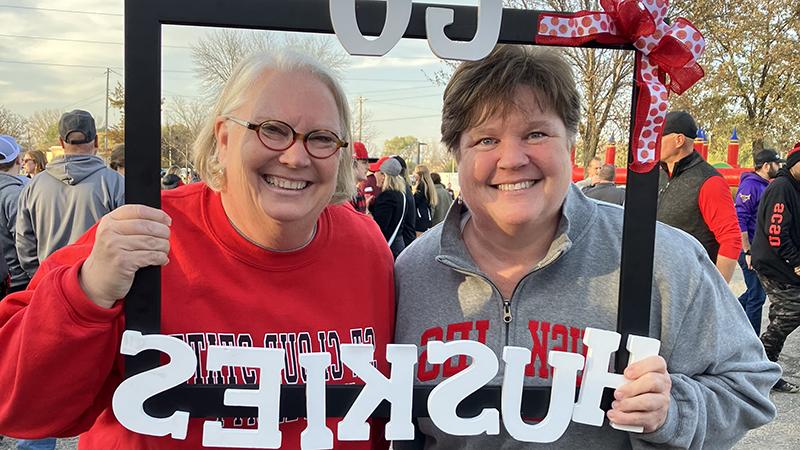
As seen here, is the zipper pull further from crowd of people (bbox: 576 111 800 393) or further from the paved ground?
the paved ground

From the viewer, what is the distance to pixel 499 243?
1.49 metres

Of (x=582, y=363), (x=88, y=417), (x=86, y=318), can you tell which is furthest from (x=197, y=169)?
(x=582, y=363)

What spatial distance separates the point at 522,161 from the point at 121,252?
0.85 metres

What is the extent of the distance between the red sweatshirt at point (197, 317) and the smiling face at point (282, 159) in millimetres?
128

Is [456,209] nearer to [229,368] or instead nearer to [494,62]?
[494,62]

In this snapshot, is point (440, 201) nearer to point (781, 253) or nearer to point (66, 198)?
point (781, 253)

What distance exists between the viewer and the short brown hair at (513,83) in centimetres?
133

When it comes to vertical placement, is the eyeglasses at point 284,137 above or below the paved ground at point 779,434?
above

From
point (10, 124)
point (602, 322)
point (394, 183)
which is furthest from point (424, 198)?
point (10, 124)

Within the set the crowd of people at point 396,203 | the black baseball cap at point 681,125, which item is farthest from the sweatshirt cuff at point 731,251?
the crowd of people at point 396,203

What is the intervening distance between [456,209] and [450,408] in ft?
1.92

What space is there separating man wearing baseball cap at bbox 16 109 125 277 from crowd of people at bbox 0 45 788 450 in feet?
7.95

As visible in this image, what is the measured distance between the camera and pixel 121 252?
1147 mm

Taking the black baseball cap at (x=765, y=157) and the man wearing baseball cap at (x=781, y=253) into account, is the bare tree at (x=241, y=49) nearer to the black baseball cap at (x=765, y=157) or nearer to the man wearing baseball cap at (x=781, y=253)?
the man wearing baseball cap at (x=781, y=253)
